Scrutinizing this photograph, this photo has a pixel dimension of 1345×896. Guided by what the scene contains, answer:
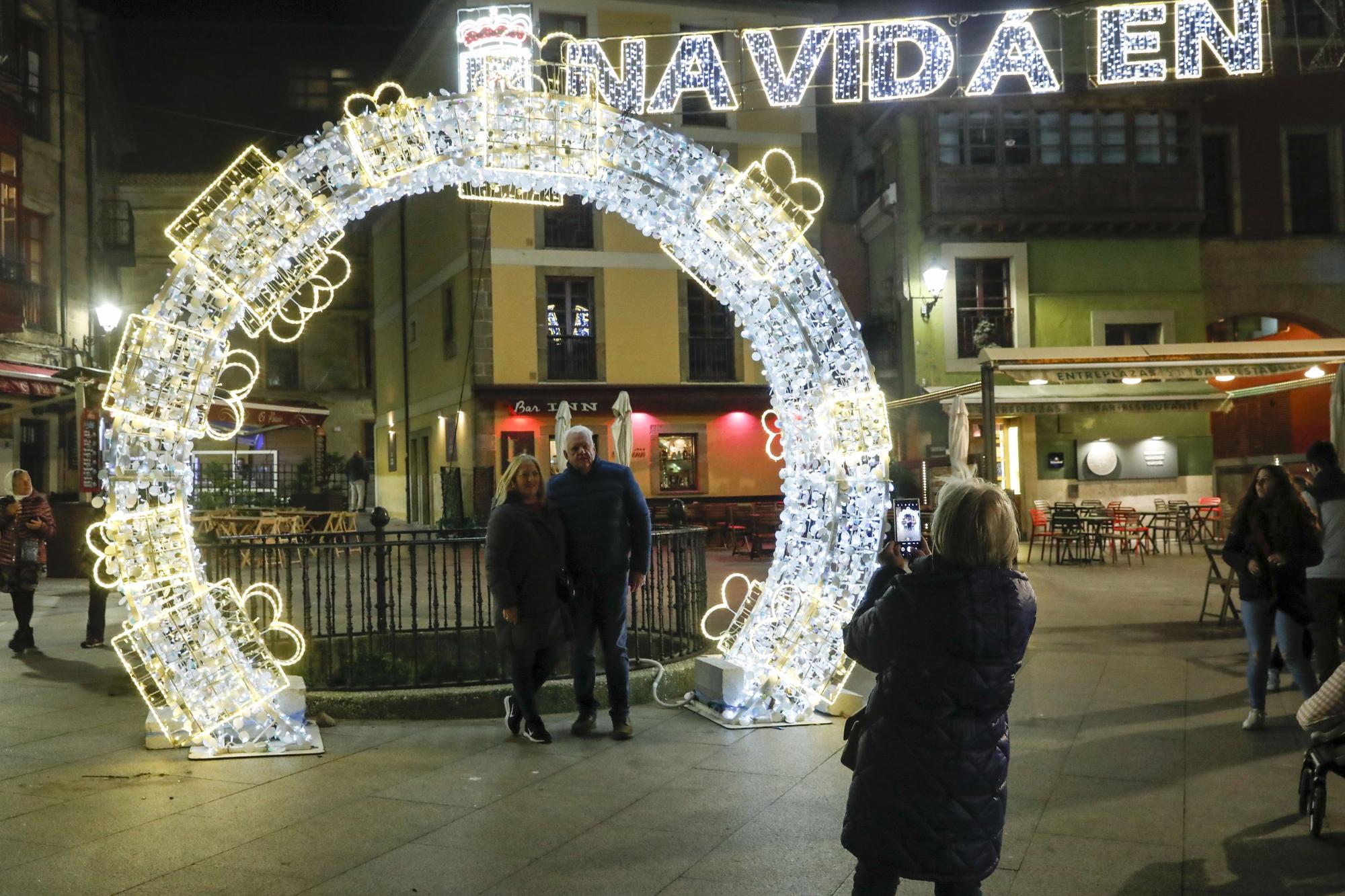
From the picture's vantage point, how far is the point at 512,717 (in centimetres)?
638

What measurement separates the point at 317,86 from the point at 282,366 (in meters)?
9.39

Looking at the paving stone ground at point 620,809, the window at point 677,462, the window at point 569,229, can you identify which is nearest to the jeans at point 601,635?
the paving stone ground at point 620,809

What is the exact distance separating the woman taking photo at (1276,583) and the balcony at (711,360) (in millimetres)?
19831

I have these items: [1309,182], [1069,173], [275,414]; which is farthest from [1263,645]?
[1309,182]

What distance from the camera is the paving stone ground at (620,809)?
418 centimetres

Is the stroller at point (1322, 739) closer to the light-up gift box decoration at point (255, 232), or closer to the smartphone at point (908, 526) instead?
the light-up gift box decoration at point (255, 232)

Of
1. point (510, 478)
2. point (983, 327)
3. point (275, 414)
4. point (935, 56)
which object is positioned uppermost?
point (935, 56)

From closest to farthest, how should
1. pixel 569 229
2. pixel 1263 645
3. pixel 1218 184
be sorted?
1. pixel 1263 645
2. pixel 1218 184
3. pixel 569 229

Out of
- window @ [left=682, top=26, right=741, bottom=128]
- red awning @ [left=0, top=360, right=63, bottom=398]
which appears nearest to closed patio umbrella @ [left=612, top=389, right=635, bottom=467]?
red awning @ [left=0, top=360, right=63, bottom=398]

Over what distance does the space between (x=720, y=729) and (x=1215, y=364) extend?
6.41m

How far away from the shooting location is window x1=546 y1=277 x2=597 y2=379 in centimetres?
2530

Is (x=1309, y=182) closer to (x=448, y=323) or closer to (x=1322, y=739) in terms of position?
(x=448, y=323)

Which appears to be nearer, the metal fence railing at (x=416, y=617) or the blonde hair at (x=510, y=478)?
the blonde hair at (x=510, y=478)

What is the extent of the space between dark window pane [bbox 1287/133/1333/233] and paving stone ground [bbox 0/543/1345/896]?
20.3 meters
